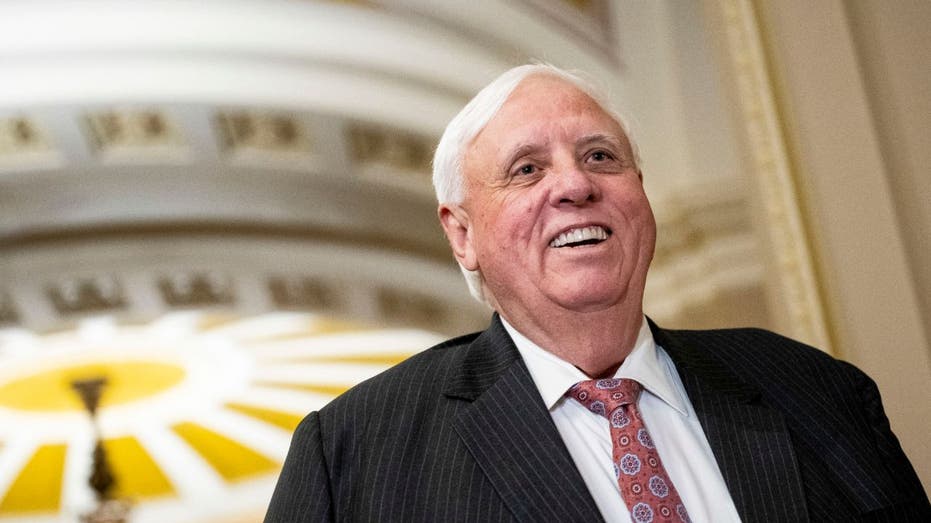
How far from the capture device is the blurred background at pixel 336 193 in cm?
308

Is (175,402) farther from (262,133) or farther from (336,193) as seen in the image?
(262,133)

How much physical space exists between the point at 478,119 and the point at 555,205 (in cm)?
23

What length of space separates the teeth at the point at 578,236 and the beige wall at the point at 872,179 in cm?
160

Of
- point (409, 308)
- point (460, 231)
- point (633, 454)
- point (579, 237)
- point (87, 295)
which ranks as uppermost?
point (87, 295)

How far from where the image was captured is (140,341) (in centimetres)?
1186

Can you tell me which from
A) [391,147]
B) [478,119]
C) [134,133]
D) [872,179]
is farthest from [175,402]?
[478,119]

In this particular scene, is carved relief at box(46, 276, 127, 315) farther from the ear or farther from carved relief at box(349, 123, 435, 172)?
the ear

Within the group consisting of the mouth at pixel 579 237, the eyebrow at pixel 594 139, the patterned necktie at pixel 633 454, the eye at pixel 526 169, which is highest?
the eyebrow at pixel 594 139

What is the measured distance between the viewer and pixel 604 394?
163 centimetres

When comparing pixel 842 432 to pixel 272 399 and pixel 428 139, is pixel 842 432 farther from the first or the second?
pixel 272 399

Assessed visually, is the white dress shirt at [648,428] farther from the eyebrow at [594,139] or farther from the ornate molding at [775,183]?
the ornate molding at [775,183]

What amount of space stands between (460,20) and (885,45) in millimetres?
4042

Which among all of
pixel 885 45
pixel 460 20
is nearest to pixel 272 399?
pixel 460 20

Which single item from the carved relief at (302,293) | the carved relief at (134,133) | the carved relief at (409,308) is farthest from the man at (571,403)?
the carved relief at (409,308)
